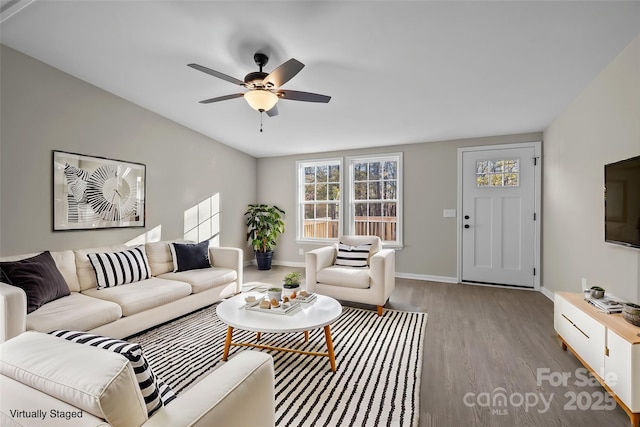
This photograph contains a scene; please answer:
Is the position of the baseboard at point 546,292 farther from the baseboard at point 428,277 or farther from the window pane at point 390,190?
the window pane at point 390,190

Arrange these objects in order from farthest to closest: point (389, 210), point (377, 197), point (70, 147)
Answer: point (377, 197) → point (389, 210) → point (70, 147)

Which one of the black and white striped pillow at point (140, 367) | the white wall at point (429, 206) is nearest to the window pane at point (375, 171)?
the white wall at point (429, 206)

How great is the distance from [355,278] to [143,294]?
2124 millimetres

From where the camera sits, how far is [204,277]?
352 centimetres

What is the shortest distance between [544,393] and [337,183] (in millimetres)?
4346

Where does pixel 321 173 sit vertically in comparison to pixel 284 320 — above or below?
above

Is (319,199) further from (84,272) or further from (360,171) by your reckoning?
(84,272)

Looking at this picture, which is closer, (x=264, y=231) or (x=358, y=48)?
(x=358, y=48)

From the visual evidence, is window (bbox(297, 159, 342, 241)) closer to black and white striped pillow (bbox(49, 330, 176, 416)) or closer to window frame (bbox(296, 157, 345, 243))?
window frame (bbox(296, 157, 345, 243))

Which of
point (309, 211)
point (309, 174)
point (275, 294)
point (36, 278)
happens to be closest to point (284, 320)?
point (275, 294)

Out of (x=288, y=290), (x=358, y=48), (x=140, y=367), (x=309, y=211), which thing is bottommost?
(x=288, y=290)

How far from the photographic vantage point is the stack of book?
2.09m

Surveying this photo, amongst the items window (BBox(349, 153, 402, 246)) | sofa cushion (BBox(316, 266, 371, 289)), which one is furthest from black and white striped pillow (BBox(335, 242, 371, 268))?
window (BBox(349, 153, 402, 246))

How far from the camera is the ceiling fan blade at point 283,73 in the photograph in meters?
2.29
